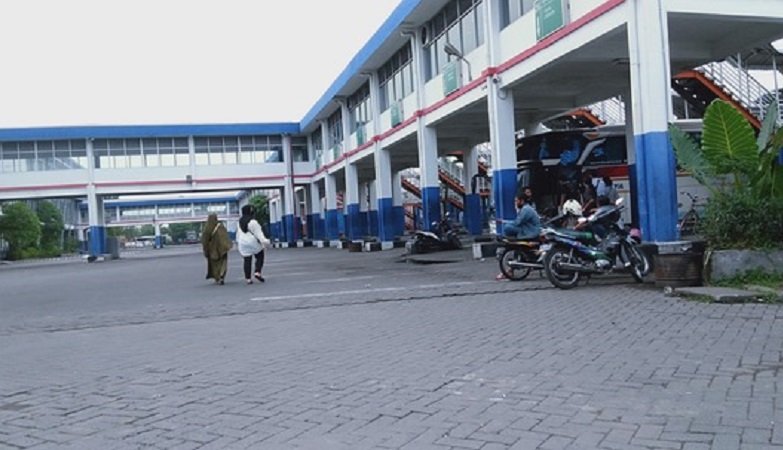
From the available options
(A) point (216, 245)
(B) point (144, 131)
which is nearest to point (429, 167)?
(A) point (216, 245)

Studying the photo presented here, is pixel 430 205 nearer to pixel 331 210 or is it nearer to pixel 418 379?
pixel 331 210

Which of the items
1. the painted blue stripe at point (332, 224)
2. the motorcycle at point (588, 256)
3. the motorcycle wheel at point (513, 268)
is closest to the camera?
the motorcycle at point (588, 256)

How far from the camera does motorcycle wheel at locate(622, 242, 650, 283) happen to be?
973 centimetres

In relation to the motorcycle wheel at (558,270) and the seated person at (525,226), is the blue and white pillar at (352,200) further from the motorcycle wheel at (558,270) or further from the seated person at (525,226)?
the motorcycle wheel at (558,270)

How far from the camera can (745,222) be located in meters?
8.52

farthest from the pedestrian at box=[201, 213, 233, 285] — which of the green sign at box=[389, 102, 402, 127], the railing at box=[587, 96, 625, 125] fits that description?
the railing at box=[587, 96, 625, 125]

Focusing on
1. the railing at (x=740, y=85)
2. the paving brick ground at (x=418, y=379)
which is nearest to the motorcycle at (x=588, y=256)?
the paving brick ground at (x=418, y=379)

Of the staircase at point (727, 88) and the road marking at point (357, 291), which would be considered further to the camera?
the staircase at point (727, 88)

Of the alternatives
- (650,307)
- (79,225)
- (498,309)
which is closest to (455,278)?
(498,309)

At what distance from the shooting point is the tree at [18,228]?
49.7m

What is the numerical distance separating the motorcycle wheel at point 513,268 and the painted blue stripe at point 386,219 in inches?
580

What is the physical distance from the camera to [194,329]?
7926 mm

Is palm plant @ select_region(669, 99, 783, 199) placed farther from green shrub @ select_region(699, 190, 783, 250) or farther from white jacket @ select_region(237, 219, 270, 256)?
white jacket @ select_region(237, 219, 270, 256)

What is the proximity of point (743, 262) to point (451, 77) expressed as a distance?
36.2 feet
